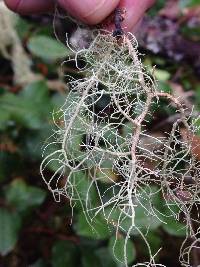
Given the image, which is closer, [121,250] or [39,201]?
[121,250]

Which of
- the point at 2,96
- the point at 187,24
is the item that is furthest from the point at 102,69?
the point at 187,24

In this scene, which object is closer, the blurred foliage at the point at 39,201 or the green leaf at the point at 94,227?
the green leaf at the point at 94,227

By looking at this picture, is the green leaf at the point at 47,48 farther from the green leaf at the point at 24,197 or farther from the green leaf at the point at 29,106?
the green leaf at the point at 24,197

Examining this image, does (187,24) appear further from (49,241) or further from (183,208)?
(183,208)

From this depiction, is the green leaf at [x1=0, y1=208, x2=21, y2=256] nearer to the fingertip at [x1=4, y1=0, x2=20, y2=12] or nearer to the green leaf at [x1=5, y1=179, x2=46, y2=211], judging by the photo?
the green leaf at [x1=5, y1=179, x2=46, y2=211]

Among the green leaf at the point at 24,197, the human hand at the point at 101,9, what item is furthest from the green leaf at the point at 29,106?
the human hand at the point at 101,9

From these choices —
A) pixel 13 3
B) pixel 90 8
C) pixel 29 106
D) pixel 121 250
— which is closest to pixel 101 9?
pixel 90 8

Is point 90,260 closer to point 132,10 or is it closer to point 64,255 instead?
point 64,255

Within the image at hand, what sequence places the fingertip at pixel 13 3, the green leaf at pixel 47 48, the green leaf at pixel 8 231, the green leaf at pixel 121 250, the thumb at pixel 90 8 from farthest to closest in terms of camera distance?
the green leaf at pixel 47 48 → the green leaf at pixel 8 231 → the green leaf at pixel 121 250 → the fingertip at pixel 13 3 → the thumb at pixel 90 8
